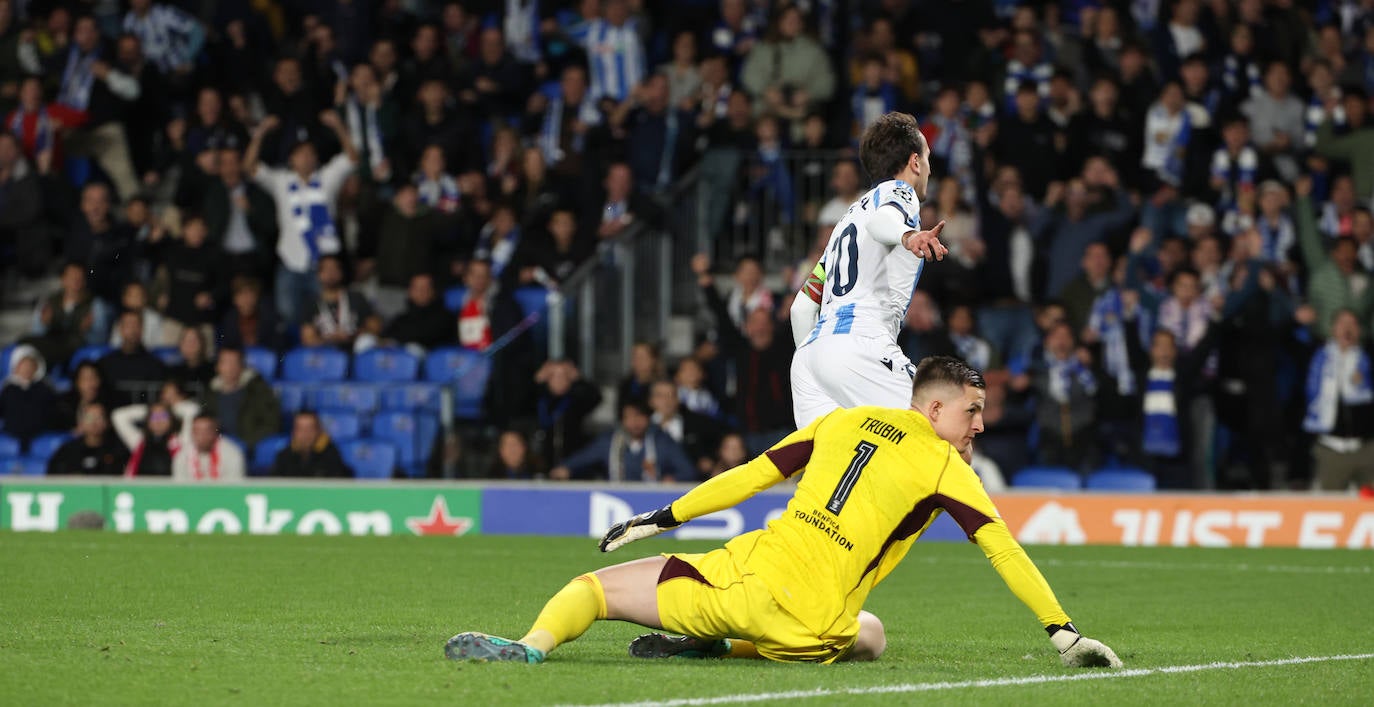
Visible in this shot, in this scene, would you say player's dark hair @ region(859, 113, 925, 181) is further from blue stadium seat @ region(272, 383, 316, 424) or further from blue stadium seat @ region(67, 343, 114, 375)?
blue stadium seat @ region(67, 343, 114, 375)

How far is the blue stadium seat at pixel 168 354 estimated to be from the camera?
18.4m

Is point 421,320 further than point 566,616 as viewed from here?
Yes

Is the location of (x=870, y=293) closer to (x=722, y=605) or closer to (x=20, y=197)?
(x=722, y=605)

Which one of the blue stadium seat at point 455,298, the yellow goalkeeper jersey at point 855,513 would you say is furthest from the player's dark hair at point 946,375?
the blue stadium seat at point 455,298

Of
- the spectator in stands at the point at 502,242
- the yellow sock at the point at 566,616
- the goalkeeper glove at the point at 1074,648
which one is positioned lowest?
the goalkeeper glove at the point at 1074,648

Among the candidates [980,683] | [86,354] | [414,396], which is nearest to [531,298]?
[414,396]

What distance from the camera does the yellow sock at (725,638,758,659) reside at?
7.32 m

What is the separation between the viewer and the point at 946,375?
6.86 metres

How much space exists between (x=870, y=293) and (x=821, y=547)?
6.90 feet

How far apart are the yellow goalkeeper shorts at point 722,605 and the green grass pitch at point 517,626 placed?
14 cm

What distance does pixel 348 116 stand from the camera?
1995cm

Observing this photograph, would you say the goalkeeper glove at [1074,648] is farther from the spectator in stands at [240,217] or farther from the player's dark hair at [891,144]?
the spectator in stands at [240,217]

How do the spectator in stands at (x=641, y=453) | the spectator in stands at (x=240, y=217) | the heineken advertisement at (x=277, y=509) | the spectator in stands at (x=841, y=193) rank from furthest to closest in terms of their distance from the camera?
the spectator in stands at (x=240, y=217), the spectator in stands at (x=841, y=193), the spectator in stands at (x=641, y=453), the heineken advertisement at (x=277, y=509)

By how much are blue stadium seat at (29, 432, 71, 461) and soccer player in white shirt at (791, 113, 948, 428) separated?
11.1 metres
